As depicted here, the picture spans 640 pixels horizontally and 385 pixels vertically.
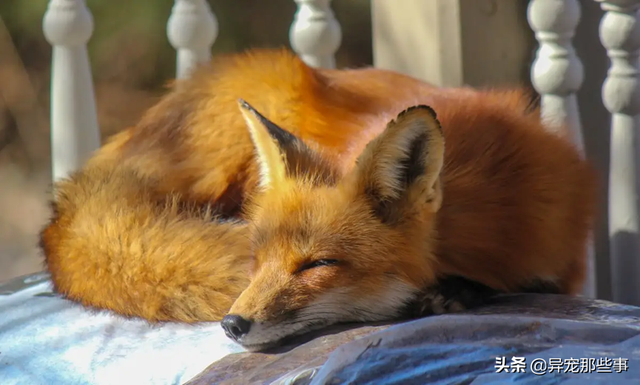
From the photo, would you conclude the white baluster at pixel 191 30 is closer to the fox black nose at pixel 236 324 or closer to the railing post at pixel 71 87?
the railing post at pixel 71 87

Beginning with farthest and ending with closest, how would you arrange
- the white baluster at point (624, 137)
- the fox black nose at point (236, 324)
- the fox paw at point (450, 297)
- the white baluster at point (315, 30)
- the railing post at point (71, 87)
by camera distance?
the white baluster at point (315, 30)
the railing post at point (71, 87)
the white baluster at point (624, 137)
the fox paw at point (450, 297)
the fox black nose at point (236, 324)

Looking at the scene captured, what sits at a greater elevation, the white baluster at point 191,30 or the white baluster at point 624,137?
the white baluster at point 191,30

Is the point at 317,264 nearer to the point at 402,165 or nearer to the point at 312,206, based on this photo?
the point at 312,206

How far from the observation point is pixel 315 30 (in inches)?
82.0

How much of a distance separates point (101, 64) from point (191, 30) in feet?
8.39

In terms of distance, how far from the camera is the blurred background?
3.89 m

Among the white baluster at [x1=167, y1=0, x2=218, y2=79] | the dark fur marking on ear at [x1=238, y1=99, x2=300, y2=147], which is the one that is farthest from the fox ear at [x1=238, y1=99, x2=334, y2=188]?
the white baluster at [x1=167, y1=0, x2=218, y2=79]

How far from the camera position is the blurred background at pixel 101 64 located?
3.89m

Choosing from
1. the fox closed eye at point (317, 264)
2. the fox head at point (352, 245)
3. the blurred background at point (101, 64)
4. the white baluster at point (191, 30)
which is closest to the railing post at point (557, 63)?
the fox head at point (352, 245)

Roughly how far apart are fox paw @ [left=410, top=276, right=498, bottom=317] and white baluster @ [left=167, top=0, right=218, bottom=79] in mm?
1029

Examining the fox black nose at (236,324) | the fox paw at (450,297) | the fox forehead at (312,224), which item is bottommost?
the fox paw at (450,297)

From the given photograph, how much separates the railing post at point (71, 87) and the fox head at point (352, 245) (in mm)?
926

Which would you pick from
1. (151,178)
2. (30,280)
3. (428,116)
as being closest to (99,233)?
→ (151,178)

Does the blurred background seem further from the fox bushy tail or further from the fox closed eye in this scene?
the fox closed eye
